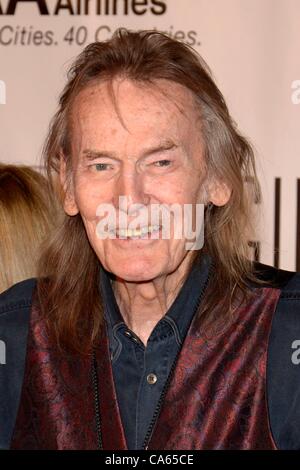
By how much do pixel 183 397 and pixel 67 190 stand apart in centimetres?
49

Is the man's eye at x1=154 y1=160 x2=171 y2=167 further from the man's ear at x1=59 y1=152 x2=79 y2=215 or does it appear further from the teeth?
the man's ear at x1=59 y1=152 x2=79 y2=215

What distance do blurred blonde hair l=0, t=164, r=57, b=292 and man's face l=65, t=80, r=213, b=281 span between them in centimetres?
43

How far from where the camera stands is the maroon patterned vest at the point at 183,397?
1556 millimetres

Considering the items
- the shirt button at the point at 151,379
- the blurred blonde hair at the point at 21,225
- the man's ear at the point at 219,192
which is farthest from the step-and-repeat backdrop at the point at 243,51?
the shirt button at the point at 151,379

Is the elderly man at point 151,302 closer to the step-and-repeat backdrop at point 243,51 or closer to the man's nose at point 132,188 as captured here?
the man's nose at point 132,188

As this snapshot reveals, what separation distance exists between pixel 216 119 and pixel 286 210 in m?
0.99

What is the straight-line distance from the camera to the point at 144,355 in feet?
5.45

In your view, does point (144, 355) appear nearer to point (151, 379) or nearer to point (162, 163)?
point (151, 379)

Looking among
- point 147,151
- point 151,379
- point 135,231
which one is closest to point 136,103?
point 147,151

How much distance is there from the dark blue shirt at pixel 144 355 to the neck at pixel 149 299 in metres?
0.03

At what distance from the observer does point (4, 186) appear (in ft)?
7.09

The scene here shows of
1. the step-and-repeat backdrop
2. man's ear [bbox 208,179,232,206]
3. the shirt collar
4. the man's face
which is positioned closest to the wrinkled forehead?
the man's face

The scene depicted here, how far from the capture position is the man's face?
62.6 inches

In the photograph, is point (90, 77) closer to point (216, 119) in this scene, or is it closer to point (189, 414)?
point (216, 119)
